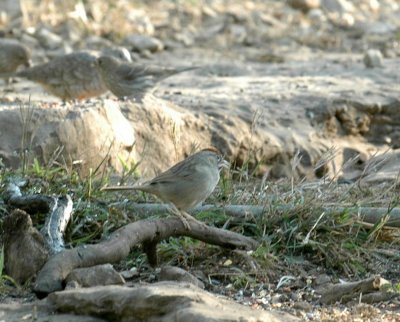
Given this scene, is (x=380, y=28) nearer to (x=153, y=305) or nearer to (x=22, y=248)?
(x=22, y=248)

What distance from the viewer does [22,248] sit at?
561 cm

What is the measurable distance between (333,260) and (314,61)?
7.62 metres

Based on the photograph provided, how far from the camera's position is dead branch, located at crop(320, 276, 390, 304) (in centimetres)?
551

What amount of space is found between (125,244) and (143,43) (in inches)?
324

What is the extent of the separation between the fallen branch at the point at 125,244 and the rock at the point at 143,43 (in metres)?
7.78

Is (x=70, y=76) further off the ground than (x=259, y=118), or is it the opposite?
(x=259, y=118)

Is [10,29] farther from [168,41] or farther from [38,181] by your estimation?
[38,181]

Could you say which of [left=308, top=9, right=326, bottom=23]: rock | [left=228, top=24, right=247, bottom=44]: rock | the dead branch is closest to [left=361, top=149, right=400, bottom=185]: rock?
the dead branch

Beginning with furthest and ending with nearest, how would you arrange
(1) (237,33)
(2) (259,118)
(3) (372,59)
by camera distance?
(1) (237,33) < (3) (372,59) < (2) (259,118)

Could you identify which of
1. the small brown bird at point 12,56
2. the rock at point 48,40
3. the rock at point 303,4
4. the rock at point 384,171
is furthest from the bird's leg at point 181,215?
the rock at point 303,4

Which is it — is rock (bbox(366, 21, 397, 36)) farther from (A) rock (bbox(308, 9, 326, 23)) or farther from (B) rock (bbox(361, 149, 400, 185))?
(B) rock (bbox(361, 149, 400, 185))

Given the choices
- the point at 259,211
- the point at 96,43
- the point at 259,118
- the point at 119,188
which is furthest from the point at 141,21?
the point at 119,188

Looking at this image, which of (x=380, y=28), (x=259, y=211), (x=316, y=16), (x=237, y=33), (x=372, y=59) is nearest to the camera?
(x=259, y=211)

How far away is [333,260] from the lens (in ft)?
20.2
